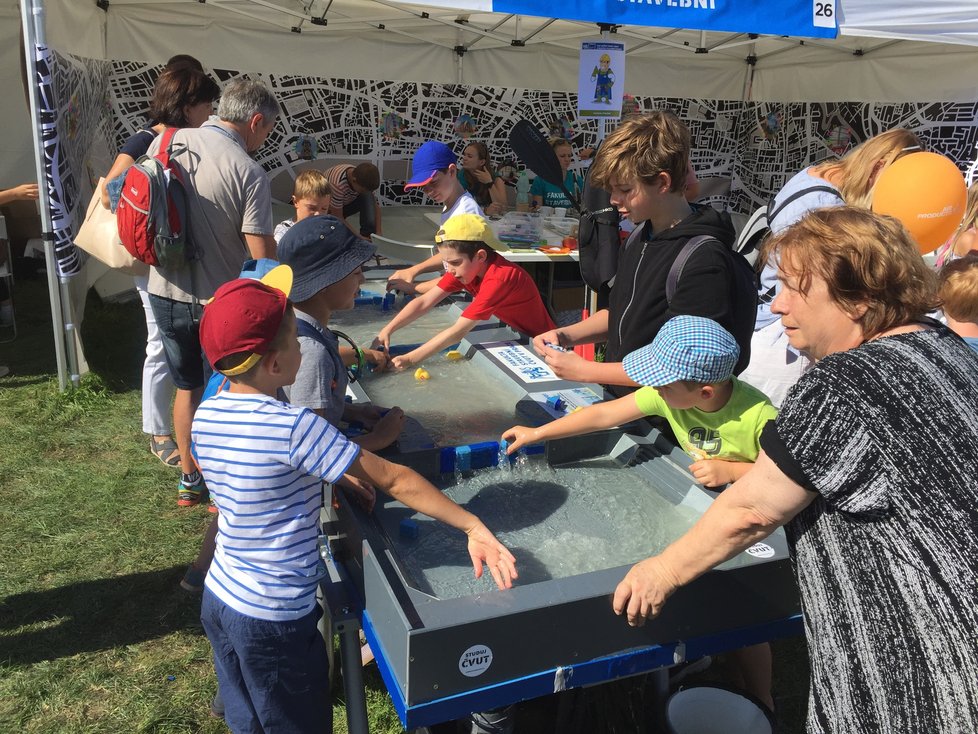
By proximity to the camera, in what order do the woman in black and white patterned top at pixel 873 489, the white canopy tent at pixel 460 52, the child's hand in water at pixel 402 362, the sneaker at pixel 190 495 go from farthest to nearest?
the white canopy tent at pixel 460 52 < the sneaker at pixel 190 495 < the child's hand in water at pixel 402 362 < the woman in black and white patterned top at pixel 873 489

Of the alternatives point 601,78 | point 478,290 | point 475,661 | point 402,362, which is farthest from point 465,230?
point 601,78

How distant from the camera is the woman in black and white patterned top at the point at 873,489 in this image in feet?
3.43

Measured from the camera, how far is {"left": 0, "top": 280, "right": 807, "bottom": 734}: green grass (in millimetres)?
2295

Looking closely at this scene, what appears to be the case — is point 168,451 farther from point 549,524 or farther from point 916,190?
point 916,190

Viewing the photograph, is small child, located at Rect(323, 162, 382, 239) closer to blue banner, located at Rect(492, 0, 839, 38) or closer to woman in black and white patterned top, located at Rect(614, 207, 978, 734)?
blue banner, located at Rect(492, 0, 839, 38)

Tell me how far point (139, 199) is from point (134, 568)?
143 centimetres

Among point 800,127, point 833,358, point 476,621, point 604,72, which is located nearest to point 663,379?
point 833,358

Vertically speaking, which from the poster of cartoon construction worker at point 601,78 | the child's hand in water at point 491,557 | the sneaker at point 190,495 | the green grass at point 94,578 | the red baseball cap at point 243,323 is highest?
the poster of cartoon construction worker at point 601,78

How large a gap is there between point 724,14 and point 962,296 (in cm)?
304

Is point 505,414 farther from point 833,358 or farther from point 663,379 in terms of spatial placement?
point 833,358

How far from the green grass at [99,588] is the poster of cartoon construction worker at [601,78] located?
3.52m

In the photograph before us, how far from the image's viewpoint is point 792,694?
2.38 m

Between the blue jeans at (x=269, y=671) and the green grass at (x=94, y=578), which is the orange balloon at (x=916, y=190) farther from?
the green grass at (x=94, y=578)

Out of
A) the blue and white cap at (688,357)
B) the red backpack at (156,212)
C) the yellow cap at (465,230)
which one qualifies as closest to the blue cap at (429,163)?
the yellow cap at (465,230)
